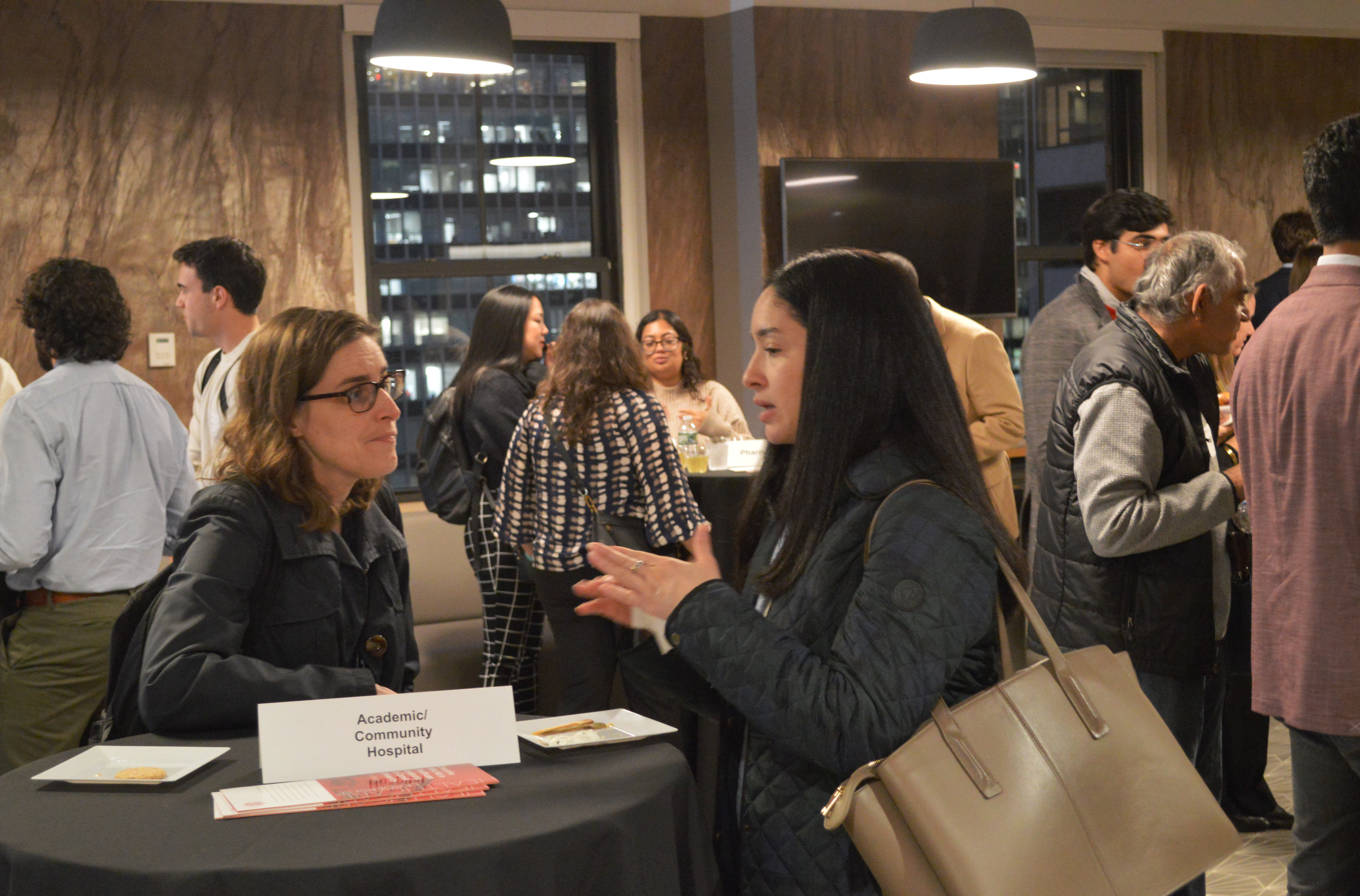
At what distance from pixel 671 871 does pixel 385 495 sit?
112 centimetres

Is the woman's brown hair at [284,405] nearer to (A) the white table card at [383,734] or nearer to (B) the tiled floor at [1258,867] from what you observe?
(A) the white table card at [383,734]

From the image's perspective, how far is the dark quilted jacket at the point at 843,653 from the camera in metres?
1.33

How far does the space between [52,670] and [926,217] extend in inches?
190

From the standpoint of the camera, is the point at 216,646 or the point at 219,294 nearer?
the point at 216,646

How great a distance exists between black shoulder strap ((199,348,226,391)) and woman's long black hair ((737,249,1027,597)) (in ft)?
8.79

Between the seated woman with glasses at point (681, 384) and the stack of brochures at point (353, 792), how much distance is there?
4.22 metres

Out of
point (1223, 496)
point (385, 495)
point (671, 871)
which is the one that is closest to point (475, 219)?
point (385, 495)

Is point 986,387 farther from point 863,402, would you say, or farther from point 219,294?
point 863,402

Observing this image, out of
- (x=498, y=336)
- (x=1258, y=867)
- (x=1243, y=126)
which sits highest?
(x=1243, y=126)

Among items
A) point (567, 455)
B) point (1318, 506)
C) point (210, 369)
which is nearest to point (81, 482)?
Result: point (210, 369)

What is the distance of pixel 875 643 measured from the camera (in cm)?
134

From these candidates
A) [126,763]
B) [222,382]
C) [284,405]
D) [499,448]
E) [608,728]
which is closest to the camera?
[126,763]

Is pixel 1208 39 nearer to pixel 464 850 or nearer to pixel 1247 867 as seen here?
pixel 1247 867

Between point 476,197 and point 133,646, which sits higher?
point 476,197
